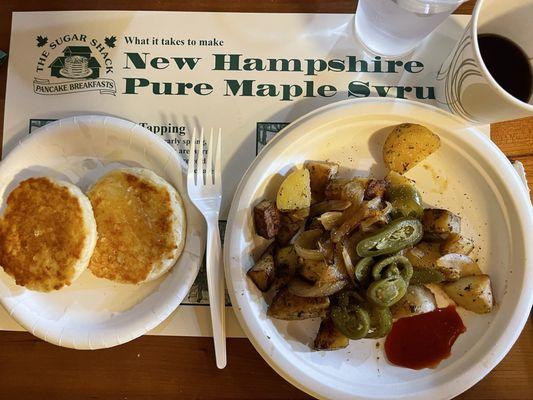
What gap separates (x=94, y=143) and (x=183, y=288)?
0.51 m

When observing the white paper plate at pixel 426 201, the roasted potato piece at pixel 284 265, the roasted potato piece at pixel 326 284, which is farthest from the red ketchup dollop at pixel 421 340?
the roasted potato piece at pixel 284 265

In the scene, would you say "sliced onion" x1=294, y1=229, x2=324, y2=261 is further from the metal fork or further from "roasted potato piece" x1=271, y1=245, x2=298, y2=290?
the metal fork

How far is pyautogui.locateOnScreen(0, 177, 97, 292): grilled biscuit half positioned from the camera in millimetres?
1304

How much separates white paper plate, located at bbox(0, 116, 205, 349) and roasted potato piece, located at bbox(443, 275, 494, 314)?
2.35 feet

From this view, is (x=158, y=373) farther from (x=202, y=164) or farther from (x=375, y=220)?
(x=375, y=220)

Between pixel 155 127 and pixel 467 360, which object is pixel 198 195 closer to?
pixel 155 127

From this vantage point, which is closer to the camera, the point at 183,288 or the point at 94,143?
the point at 183,288

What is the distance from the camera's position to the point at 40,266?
1.33 m

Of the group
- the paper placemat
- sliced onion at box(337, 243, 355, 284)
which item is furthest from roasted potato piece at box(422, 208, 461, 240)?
the paper placemat

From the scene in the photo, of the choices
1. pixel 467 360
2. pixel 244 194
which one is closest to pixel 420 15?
pixel 244 194

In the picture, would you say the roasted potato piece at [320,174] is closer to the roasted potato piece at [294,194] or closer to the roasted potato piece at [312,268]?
the roasted potato piece at [294,194]

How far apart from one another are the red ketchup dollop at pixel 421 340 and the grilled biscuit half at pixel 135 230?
65cm

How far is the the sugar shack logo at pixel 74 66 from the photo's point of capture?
5.03ft

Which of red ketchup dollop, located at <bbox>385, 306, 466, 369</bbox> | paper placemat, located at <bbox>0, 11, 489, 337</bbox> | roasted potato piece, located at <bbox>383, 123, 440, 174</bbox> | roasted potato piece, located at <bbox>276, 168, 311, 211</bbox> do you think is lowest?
red ketchup dollop, located at <bbox>385, 306, 466, 369</bbox>
